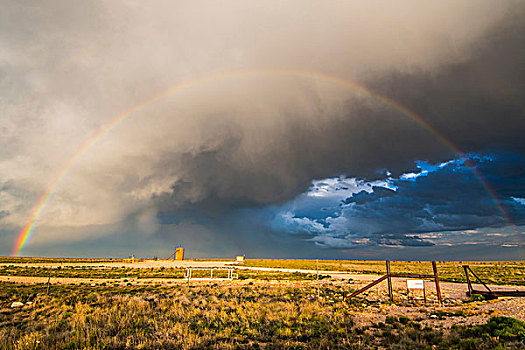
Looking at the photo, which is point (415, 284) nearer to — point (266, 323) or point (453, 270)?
point (266, 323)

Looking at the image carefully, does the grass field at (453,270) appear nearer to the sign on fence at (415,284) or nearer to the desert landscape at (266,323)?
the sign on fence at (415,284)

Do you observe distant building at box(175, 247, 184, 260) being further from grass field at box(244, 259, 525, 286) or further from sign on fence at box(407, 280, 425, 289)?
sign on fence at box(407, 280, 425, 289)

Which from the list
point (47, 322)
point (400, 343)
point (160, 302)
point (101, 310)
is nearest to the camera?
point (400, 343)

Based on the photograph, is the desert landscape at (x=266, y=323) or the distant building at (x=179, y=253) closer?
the desert landscape at (x=266, y=323)

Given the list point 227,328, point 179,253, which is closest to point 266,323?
point 227,328

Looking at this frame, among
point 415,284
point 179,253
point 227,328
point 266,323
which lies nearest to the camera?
point 227,328

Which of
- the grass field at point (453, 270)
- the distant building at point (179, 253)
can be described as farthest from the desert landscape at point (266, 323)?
the distant building at point (179, 253)

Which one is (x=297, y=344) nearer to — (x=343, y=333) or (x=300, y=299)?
(x=343, y=333)

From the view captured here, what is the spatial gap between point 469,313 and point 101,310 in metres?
17.9

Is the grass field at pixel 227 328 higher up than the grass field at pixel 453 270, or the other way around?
the grass field at pixel 453 270

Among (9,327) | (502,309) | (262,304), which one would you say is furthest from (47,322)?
(502,309)

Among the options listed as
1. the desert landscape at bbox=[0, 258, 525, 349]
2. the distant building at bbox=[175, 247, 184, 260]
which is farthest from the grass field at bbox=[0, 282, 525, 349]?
the distant building at bbox=[175, 247, 184, 260]

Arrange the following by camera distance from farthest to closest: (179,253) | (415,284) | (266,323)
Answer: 1. (179,253)
2. (415,284)
3. (266,323)

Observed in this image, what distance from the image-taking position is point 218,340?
11.2 metres
